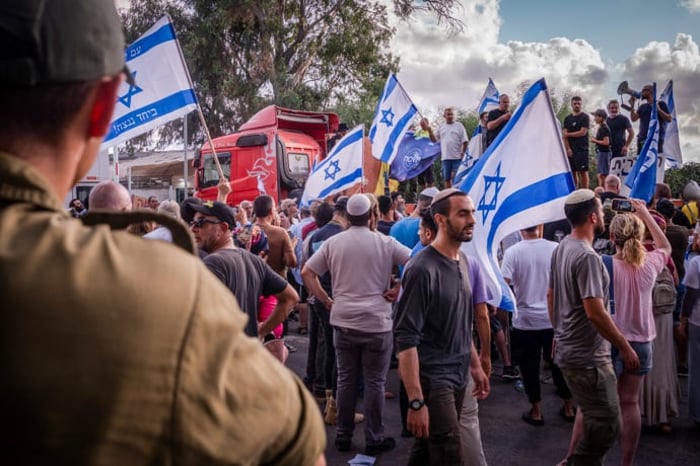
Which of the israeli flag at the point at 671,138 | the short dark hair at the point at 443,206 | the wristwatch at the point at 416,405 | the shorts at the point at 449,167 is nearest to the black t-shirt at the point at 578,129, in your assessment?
the israeli flag at the point at 671,138

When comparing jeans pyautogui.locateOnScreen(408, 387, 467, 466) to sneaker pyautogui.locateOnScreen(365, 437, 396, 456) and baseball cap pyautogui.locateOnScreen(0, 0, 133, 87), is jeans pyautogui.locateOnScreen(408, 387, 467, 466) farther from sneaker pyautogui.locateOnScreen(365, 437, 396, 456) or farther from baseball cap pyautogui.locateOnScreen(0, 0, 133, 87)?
baseball cap pyautogui.locateOnScreen(0, 0, 133, 87)

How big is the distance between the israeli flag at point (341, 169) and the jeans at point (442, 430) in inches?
205

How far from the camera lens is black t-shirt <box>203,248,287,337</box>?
4.12 meters

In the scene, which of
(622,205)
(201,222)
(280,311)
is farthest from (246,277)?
(622,205)

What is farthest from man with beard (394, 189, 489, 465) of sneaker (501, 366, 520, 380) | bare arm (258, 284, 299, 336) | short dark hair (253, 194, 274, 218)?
sneaker (501, 366, 520, 380)

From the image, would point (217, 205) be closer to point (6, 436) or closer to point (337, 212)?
point (337, 212)

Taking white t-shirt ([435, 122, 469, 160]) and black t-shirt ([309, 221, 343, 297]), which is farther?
white t-shirt ([435, 122, 469, 160])

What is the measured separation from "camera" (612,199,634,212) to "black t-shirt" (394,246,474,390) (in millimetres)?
1889

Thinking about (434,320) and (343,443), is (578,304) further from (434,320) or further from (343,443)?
(343,443)

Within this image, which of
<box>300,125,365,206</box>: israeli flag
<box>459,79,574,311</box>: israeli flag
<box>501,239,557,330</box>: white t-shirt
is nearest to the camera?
<box>459,79,574,311</box>: israeli flag

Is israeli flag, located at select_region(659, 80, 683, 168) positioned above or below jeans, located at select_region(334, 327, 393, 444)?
above

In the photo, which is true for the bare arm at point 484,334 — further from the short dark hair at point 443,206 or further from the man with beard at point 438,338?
the short dark hair at point 443,206

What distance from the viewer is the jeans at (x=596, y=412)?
385 cm

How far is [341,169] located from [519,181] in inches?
166
